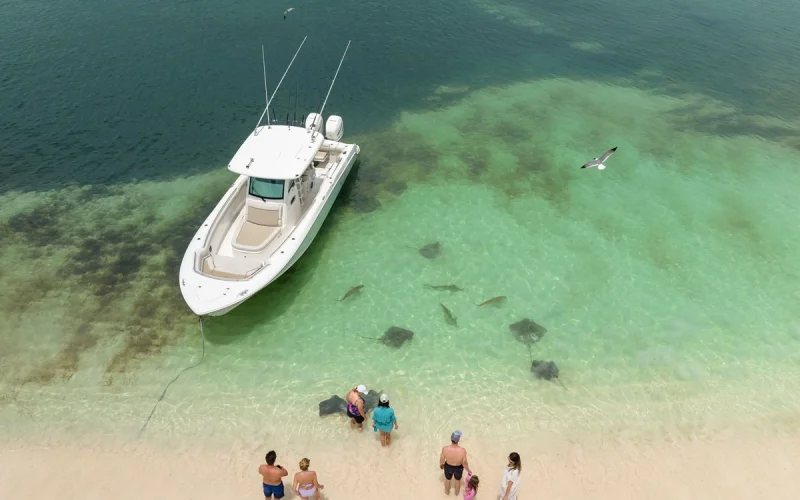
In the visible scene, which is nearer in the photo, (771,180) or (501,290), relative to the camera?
(501,290)

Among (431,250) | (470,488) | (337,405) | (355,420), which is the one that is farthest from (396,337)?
(470,488)

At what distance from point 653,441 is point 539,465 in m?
3.10

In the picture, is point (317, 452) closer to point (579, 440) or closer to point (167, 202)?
point (579, 440)

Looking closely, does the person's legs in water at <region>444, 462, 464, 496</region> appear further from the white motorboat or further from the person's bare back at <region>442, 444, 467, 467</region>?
the white motorboat

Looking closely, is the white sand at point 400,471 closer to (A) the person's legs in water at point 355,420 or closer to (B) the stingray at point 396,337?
(A) the person's legs in water at point 355,420

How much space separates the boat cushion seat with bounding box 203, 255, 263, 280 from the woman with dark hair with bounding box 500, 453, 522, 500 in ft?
29.8

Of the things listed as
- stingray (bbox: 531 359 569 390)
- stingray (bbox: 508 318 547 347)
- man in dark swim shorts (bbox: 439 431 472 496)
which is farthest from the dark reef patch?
stingray (bbox: 531 359 569 390)

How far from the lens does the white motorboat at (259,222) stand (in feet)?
45.6

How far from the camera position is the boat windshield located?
16219 millimetres

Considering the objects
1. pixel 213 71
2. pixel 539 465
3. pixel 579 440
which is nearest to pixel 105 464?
pixel 539 465

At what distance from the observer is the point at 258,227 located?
16.3 m

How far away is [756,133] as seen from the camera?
83.9ft

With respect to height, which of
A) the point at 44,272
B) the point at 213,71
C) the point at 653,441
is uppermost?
the point at 213,71

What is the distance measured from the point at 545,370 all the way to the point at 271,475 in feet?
25.5
